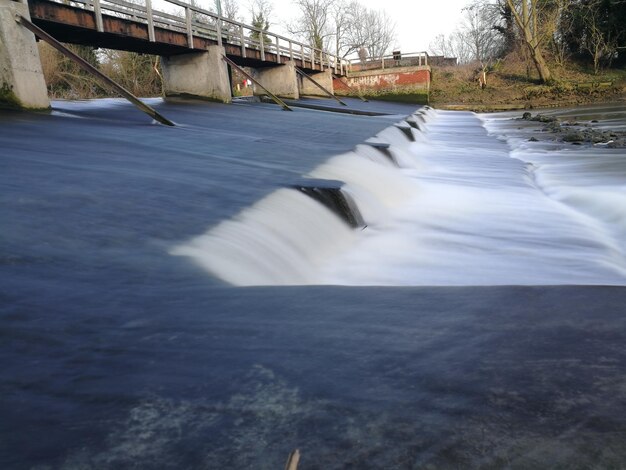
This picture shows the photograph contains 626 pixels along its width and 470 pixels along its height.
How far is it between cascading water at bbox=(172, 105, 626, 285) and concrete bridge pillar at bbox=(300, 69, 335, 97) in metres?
19.5

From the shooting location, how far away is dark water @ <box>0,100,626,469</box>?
117 cm

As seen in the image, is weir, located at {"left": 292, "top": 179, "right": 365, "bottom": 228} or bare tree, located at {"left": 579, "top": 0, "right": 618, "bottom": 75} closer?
weir, located at {"left": 292, "top": 179, "right": 365, "bottom": 228}

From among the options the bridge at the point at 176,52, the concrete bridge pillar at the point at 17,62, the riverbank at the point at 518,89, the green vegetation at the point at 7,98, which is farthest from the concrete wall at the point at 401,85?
the green vegetation at the point at 7,98

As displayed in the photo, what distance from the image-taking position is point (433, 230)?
4.97 metres

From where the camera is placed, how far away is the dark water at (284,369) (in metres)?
1.17

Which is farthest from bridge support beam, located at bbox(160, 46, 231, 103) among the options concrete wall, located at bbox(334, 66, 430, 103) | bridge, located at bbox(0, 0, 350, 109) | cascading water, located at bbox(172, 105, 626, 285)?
concrete wall, located at bbox(334, 66, 430, 103)

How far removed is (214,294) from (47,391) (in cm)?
85

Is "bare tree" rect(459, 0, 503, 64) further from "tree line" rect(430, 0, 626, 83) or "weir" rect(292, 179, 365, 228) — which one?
"weir" rect(292, 179, 365, 228)

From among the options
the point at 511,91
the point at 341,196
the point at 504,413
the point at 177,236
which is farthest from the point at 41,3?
the point at 511,91

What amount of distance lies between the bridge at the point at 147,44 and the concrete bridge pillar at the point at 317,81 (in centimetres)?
433

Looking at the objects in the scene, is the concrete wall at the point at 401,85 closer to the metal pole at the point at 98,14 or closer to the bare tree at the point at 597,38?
the bare tree at the point at 597,38

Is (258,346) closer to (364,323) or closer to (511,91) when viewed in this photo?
(364,323)

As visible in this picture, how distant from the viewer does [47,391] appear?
5.02ft

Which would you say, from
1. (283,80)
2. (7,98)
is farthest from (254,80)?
(283,80)
